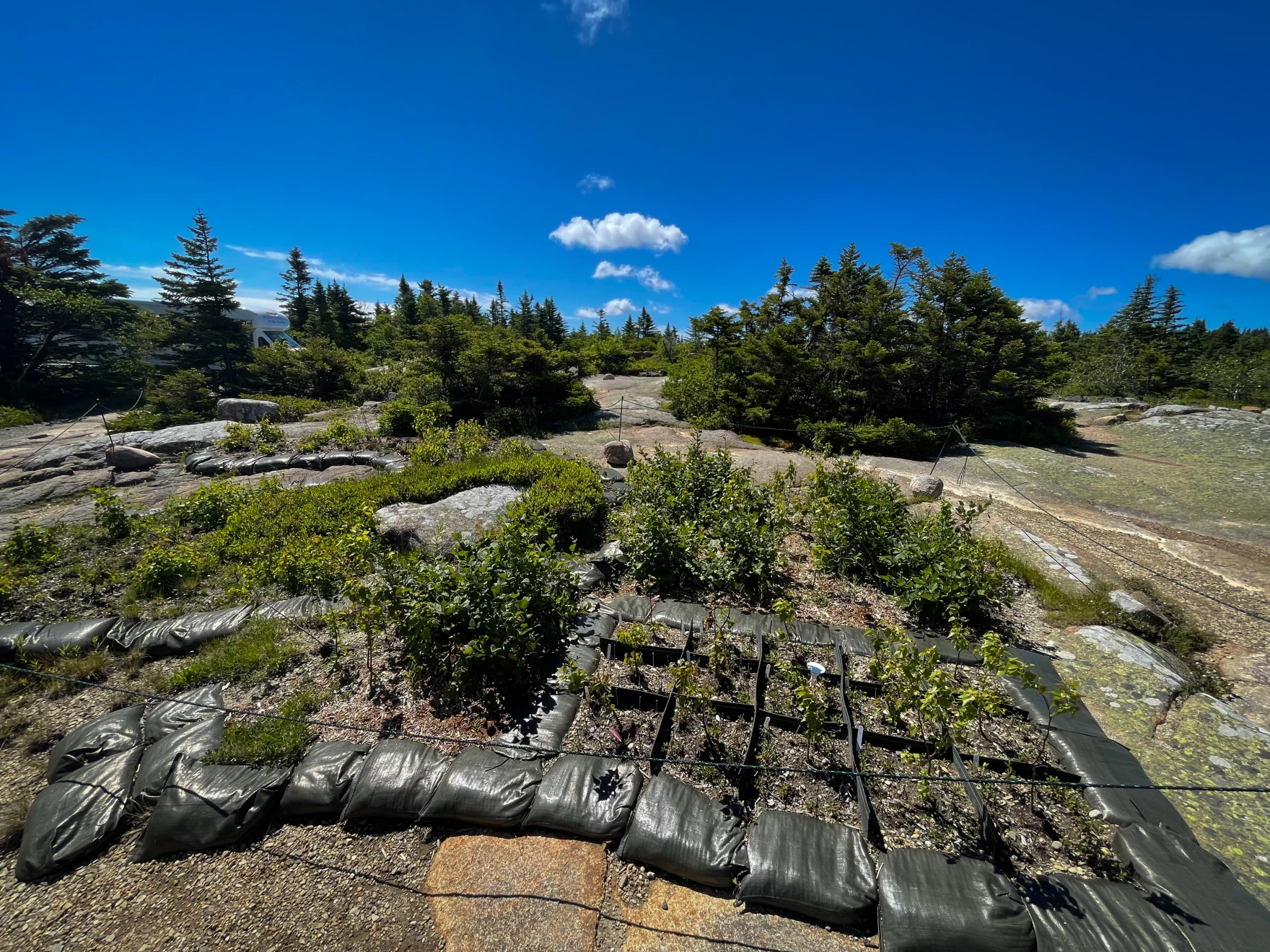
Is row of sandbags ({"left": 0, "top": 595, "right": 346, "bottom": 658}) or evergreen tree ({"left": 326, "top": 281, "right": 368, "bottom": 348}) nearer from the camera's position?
row of sandbags ({"left": 0, "top": 595, "right": 346, "bottom": 658})

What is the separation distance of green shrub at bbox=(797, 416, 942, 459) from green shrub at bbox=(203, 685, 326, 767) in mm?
10327

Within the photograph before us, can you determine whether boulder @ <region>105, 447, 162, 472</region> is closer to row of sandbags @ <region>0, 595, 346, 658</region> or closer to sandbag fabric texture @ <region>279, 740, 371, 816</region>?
row of sandbags @ <region>0, 595, 346, 658</region>

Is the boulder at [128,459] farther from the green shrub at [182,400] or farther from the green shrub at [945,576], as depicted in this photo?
the green shrub at [945,576]

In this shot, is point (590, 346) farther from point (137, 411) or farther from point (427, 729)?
point (427, 729)

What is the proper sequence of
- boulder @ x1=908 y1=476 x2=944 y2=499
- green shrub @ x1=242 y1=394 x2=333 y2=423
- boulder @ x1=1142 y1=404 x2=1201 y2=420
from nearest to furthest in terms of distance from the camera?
1. boulder @ x1=908 y1=476 x2=944 y2=499
2. green shrub @ x1=242 y1=394 x2=333 y2=423
3. boulder @ x1=1142 y1=404 x2=1201 y2=420

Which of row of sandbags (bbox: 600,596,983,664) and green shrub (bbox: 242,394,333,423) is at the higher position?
green shrub (bbox: 242,394,333,423)

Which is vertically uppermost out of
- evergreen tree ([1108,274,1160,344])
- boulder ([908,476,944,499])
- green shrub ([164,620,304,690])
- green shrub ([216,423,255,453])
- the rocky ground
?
evergreen tree ([1108,274,1160,344])

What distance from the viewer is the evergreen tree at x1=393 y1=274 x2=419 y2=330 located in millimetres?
32344

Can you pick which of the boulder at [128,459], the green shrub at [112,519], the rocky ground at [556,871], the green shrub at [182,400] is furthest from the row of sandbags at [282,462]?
the rocky ground at [556,871]

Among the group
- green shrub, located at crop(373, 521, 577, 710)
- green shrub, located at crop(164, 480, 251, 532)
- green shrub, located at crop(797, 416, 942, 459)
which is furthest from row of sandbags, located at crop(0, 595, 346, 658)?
green shrub, located at crop(797, 416, 942, 459)

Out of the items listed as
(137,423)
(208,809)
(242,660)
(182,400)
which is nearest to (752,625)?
(208,809)

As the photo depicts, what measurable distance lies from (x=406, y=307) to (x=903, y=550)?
37.5 meters

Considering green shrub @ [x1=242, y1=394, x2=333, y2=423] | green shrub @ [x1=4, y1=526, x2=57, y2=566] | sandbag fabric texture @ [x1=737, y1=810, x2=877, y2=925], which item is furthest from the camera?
green shrub @ [x1=242, y1=394, x2=333, y2=423]

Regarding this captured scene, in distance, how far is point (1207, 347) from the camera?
32625 millimetres
